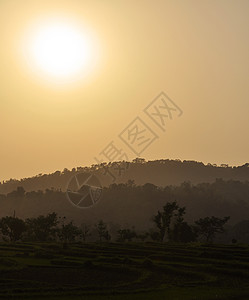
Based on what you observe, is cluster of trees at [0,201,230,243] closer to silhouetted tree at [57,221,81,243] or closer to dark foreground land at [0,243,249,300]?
silhouetted tree at [57,221,81,243]

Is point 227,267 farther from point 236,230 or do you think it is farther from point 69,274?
point 236,230

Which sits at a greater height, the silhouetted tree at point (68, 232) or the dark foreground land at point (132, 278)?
the silhouetted tree at point (68, 232)

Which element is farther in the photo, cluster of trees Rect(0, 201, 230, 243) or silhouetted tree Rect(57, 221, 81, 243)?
silhouetted tree Rect(57, 221, 81, 243)

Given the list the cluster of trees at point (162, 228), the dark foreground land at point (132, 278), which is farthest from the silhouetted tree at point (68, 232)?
the dark foreground land at point (132, 278)

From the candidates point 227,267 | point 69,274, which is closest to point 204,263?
point 227,267

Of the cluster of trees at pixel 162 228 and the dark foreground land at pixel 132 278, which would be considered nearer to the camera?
the dark foreground land at pixel 132 278

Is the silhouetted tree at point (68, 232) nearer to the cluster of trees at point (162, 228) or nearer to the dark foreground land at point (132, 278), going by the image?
the cluster of trees at point (162, 228)

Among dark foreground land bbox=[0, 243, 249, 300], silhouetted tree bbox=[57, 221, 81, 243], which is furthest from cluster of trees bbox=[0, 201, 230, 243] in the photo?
dark foreground land bbox=[0, 243, 249, 300]

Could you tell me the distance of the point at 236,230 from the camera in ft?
652

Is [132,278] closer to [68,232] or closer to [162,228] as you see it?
[162,228]

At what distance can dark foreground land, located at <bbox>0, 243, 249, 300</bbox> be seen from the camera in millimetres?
38500

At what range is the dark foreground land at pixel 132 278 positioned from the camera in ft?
126

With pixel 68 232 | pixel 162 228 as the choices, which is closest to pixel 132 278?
pixel 162 228

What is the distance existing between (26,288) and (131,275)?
1757 centimetres
